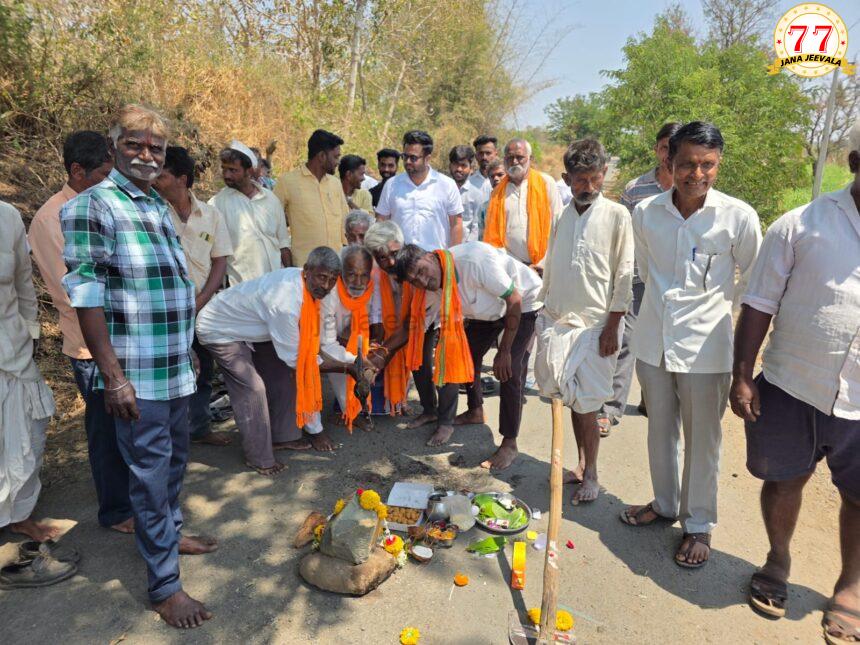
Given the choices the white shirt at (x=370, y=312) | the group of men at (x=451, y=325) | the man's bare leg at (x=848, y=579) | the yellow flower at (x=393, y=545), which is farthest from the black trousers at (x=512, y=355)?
the man's bare leg at (x=848, y=579)

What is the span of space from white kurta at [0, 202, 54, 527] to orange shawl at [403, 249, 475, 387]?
229cm

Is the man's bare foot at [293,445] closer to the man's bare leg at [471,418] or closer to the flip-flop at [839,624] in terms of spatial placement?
the man's bare leg at [471,418]

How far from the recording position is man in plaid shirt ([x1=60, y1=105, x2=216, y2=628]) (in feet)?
7.02

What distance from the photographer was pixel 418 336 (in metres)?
4.16

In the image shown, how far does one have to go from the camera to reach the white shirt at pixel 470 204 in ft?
21.5

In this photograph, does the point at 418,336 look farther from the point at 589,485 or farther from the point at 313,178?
the point at 313,178

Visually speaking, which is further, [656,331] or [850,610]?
[656,331]

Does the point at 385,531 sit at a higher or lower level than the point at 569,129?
lower

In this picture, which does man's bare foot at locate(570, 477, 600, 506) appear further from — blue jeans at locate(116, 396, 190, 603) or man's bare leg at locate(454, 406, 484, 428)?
blue jeans at locate(116, 396, 190, 603)

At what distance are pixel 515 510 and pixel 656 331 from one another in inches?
52.7

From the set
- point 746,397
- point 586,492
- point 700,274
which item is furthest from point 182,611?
point 700,274

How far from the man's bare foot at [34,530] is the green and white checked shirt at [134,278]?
4.47 ft

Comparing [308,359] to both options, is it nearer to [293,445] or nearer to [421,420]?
[293,445]

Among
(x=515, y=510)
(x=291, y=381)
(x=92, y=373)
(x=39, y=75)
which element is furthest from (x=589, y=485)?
(x=39, y=75)
